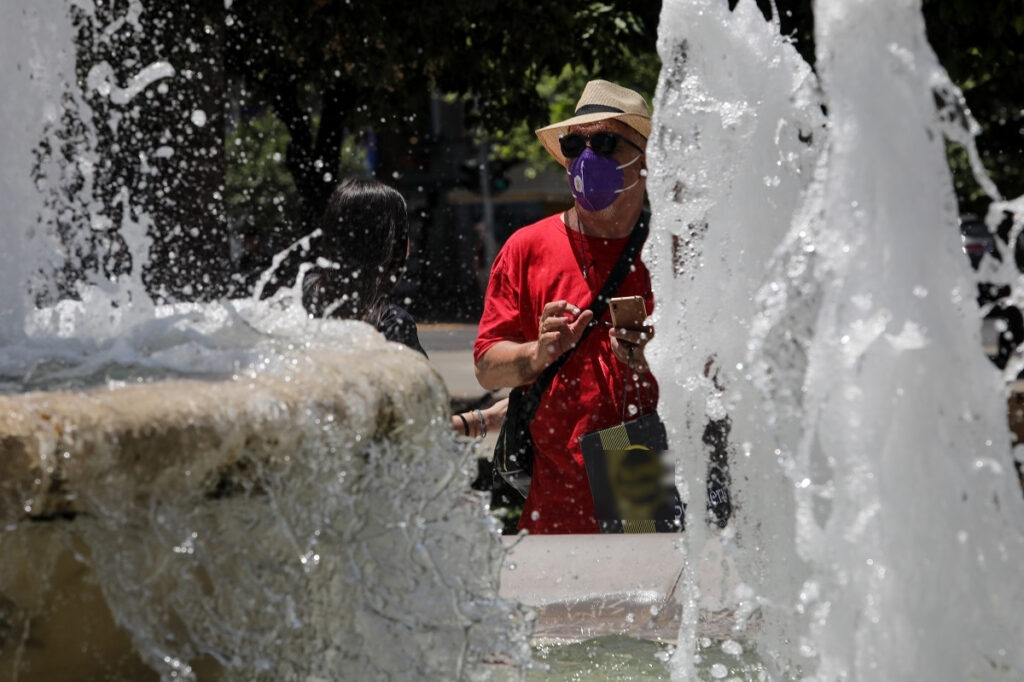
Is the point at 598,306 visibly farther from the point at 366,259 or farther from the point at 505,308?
the point at 366,259

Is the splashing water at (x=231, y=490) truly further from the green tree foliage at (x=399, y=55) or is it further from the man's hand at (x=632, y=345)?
the green tree foliage at (x=399, y=55)

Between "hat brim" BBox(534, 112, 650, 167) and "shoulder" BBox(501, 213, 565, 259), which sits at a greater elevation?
"hat brim" BBox(534, 112, 650, 167)

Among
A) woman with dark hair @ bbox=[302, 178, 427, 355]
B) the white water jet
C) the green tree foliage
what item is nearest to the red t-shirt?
woman with dark hair @ bbox=[302, 178, 427, 355]

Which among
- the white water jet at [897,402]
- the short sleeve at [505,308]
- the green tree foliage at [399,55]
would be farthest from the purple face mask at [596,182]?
the green tree foliage at [399,55]

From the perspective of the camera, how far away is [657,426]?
139 inches

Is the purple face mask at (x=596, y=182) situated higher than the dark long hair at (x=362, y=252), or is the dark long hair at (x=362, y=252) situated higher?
the purple face mask at (x=596, y=182)

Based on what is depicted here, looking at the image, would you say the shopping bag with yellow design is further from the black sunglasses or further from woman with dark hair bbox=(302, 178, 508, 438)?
the black sunglasses

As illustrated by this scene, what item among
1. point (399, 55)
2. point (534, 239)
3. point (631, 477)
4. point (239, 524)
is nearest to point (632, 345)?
point (631, 477)

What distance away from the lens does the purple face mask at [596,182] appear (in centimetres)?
378

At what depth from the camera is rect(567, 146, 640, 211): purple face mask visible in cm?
378

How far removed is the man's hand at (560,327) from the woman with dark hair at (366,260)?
0.32 metres

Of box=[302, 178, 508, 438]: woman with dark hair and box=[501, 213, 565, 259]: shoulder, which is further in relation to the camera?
box=[501, 213, 565, 259]: shoulder

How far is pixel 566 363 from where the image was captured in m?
3.73

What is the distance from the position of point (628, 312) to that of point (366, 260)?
0.68 metres
